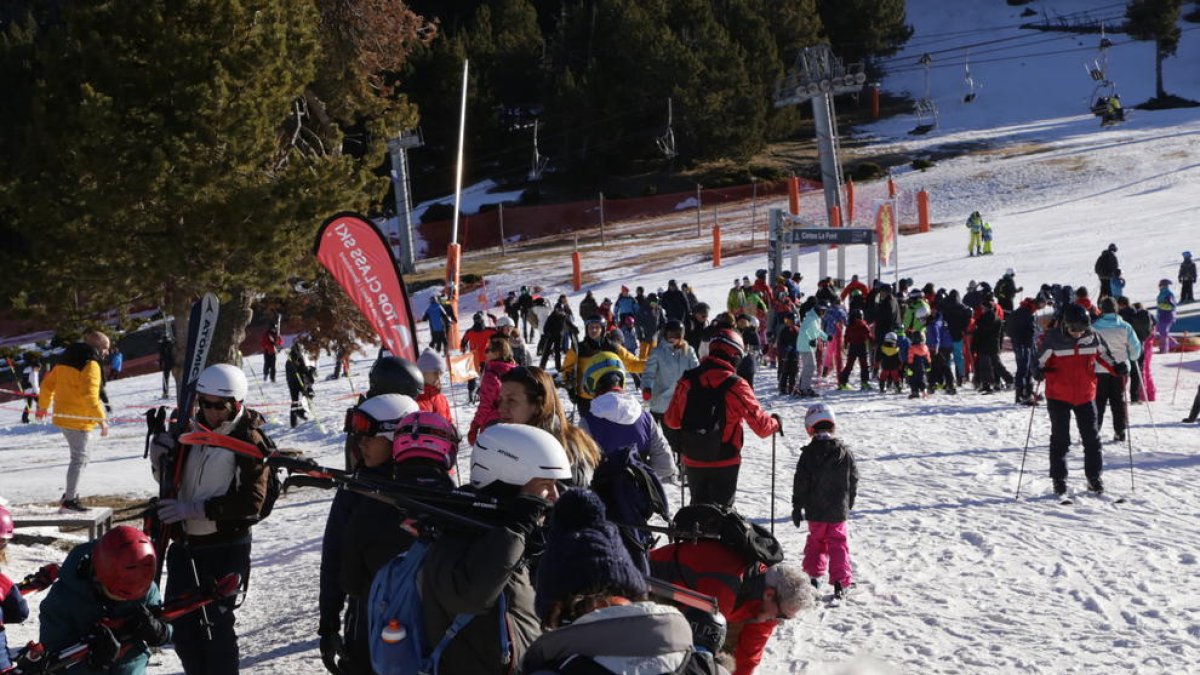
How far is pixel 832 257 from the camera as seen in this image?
40938 mm

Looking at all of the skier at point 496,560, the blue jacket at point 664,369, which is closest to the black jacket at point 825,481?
the blue jacket at point 664,369

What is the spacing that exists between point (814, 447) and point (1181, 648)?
2372 millimetres

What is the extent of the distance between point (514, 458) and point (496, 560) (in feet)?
1.15

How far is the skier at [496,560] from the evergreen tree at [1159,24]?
76562 millimetres

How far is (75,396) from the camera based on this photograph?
1153cm

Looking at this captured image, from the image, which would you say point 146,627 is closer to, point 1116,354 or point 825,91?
point 1116,354

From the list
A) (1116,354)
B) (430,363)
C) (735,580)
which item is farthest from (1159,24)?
(735,580)

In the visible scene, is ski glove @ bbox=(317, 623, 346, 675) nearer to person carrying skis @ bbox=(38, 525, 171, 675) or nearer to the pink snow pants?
person carrying skis @ bbox=(38, 525, 171, 675)

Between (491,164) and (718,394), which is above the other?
(491,164)

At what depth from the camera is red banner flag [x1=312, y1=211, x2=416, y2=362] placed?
10.9 meters

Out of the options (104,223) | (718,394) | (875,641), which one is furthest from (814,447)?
(104,223)

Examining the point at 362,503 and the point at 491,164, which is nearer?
the point at 362,503

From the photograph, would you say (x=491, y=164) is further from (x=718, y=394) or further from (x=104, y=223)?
(x=718, y=394)

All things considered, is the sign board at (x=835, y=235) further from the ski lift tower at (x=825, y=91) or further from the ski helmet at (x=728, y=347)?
the ski helmet at (x=728, y=347)
